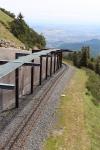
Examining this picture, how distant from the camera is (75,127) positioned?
28.1 metres

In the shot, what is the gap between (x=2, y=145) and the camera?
2130 centimetres

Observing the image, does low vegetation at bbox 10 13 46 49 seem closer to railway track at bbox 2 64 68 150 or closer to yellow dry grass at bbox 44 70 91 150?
yellow dry grass at bbox 44 70 91 150

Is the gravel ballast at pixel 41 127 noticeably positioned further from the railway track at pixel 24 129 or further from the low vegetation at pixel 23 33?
the low vegetation at pixel 23 33

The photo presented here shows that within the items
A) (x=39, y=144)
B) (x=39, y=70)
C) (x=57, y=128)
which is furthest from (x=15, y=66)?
(x=39, y=70)

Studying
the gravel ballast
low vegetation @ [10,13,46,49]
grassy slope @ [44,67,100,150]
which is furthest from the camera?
low vegetation @ [10,13,46,49]

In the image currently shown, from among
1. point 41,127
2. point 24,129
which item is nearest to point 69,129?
point 41,127

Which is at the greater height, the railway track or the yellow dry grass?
the railway track

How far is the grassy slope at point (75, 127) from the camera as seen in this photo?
77.6 feet

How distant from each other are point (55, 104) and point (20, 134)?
11.4 m

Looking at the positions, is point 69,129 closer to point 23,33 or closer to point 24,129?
point 24,129

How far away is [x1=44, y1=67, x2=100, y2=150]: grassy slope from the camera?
77.6ft

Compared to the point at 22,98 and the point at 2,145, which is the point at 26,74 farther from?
the point at 2,145

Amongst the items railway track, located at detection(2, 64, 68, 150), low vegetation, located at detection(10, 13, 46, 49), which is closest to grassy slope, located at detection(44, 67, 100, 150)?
railway track, located at detection(2, 64, 68, 150)

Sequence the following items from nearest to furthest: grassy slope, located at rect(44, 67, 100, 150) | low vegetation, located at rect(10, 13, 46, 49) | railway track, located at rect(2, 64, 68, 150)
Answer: railway track, located at rect(2, 64, 68, 150), grassy slope, located at rect(44, 67, 100, 150), low vegetation, located at rect(10, 13, 46, 49)
